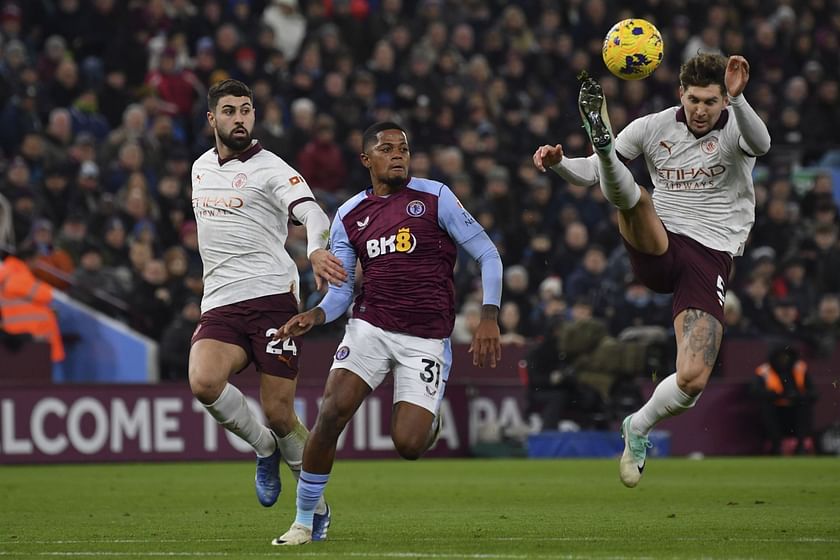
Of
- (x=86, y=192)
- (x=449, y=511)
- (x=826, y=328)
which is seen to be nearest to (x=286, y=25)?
(x=86, y=192)

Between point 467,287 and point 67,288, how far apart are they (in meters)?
5.06

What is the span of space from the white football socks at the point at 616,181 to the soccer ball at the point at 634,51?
0.67 m

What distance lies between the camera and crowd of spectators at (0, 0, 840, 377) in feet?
64.0

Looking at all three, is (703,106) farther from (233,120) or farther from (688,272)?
(233,120)

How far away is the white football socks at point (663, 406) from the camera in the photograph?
9.81 metres

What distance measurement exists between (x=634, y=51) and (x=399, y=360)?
95.4 inches

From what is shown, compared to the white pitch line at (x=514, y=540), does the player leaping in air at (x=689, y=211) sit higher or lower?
higher

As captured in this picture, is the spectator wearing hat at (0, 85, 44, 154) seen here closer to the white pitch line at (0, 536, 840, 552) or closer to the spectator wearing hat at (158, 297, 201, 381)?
the spectator wearing hat at (158, 297, 201, 381)

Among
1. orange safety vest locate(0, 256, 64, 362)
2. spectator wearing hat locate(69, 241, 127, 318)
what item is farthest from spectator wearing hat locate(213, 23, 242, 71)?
orange safety vest locate(0, 256, 64, 362)

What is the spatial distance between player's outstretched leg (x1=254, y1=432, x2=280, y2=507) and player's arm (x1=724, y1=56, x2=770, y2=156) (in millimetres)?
3648

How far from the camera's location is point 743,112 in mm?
9359

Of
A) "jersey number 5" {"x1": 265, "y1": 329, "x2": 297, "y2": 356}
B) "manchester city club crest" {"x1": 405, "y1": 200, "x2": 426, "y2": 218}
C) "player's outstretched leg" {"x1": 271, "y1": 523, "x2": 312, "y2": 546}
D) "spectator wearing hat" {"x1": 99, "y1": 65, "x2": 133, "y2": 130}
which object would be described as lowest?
"player's outstretched leg" {"x1": 271, "y1": 523, "x2": 312, "y2": 546}

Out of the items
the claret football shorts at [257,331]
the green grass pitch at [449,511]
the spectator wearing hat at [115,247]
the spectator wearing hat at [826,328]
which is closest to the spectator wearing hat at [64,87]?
the spectator wearing hat at [115,247]

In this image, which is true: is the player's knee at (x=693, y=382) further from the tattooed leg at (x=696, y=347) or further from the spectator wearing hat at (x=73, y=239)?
A: the spectator wearing hat at (x=73, y=239)
